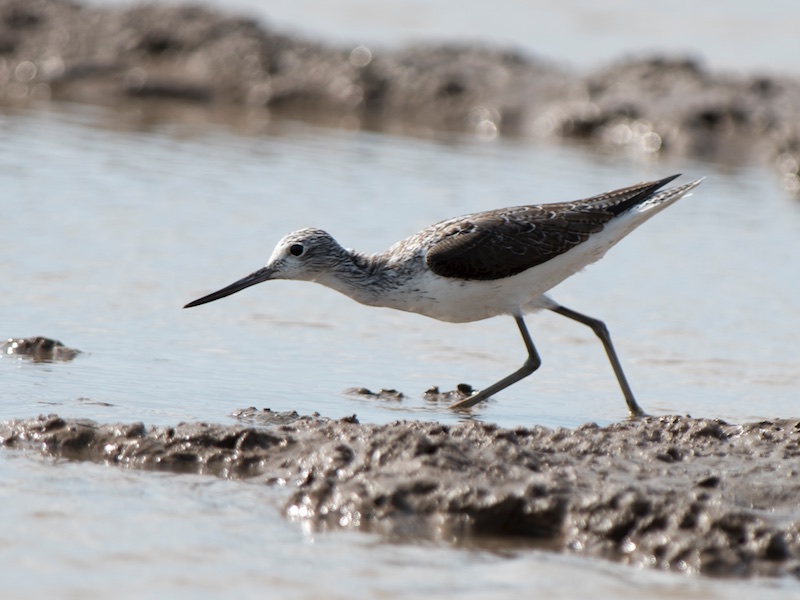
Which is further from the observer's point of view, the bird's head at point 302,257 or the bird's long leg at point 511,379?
the bird's head at point 302,257

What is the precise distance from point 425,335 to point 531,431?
3.22m

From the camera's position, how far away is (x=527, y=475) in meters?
5.57

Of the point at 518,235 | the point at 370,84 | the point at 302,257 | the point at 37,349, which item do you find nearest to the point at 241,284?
the point at 302,257

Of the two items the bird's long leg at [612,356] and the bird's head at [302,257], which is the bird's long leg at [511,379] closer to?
the bird's long leg at [612,356]

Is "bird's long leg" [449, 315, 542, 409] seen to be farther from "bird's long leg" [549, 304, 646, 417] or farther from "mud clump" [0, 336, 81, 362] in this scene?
"mud clump" [0, 336, 81, 362]

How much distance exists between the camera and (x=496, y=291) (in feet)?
27.1

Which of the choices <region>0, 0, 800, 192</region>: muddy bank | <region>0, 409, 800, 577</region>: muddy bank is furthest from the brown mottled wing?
<region>0, 0, 800, 192</region>: muddy bank

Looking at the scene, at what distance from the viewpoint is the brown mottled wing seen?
8.11m

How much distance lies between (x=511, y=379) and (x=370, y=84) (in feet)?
36.0

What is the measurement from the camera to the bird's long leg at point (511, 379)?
7.73m

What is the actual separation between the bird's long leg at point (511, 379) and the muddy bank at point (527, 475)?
1.29 meters

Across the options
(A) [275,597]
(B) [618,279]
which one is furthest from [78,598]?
(B) [618,279]

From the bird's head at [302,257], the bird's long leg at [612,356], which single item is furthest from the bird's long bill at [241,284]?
the bird's long leg at [612,356]

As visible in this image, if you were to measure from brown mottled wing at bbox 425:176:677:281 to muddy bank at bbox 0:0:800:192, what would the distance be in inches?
321
